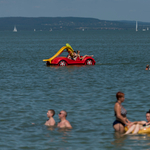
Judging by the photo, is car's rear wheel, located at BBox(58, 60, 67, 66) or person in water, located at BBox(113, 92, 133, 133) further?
car's rear wheel, located at BBox(58, 60, 67, 66)

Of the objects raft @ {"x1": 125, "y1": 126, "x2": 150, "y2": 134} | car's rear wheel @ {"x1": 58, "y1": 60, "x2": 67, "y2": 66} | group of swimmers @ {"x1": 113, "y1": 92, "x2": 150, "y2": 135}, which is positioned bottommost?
raft @ {"x1": 125, "y1": 126, "x2": 150, "y2": 134}

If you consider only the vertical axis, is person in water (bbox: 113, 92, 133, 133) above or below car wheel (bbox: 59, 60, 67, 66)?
below

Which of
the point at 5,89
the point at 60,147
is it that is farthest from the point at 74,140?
the point at 5,89

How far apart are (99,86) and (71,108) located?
255 inches

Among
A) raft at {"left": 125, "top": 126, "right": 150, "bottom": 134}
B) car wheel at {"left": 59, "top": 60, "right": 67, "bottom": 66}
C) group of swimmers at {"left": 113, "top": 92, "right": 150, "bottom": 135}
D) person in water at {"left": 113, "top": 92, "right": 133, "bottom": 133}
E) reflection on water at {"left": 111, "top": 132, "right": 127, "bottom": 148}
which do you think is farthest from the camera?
car wheel at {"left": 59, "top": 60, "right": 67, "bottom": 66}

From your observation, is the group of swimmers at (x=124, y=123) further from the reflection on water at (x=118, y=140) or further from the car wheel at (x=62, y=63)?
the car wheel at (x=62, y=63)

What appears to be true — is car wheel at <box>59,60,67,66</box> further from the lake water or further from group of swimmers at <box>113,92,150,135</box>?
group of swimmers at <box>113,92,150,135</box>

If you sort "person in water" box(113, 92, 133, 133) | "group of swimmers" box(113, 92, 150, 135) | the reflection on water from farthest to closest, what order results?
"group of swimmers" box(113, 92, 150, 135) < "person in water" box(113, 92, 133, 133) < the reflection on water

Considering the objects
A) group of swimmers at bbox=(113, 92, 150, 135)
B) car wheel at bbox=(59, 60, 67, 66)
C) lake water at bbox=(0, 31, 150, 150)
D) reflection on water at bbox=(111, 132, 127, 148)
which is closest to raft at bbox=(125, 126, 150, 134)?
group of swimmers at bbox=(113, 92, 150, 135)

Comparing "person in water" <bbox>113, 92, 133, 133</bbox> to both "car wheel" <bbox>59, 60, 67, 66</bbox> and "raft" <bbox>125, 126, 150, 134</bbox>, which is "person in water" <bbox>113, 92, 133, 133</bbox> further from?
"car wheel" <bbox>59, 60, 67, 66</bbox>

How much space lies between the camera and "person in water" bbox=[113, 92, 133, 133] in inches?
452

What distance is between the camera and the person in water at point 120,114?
37.6ft

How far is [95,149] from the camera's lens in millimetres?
10906

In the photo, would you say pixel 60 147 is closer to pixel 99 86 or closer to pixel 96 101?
pixel 96 101
